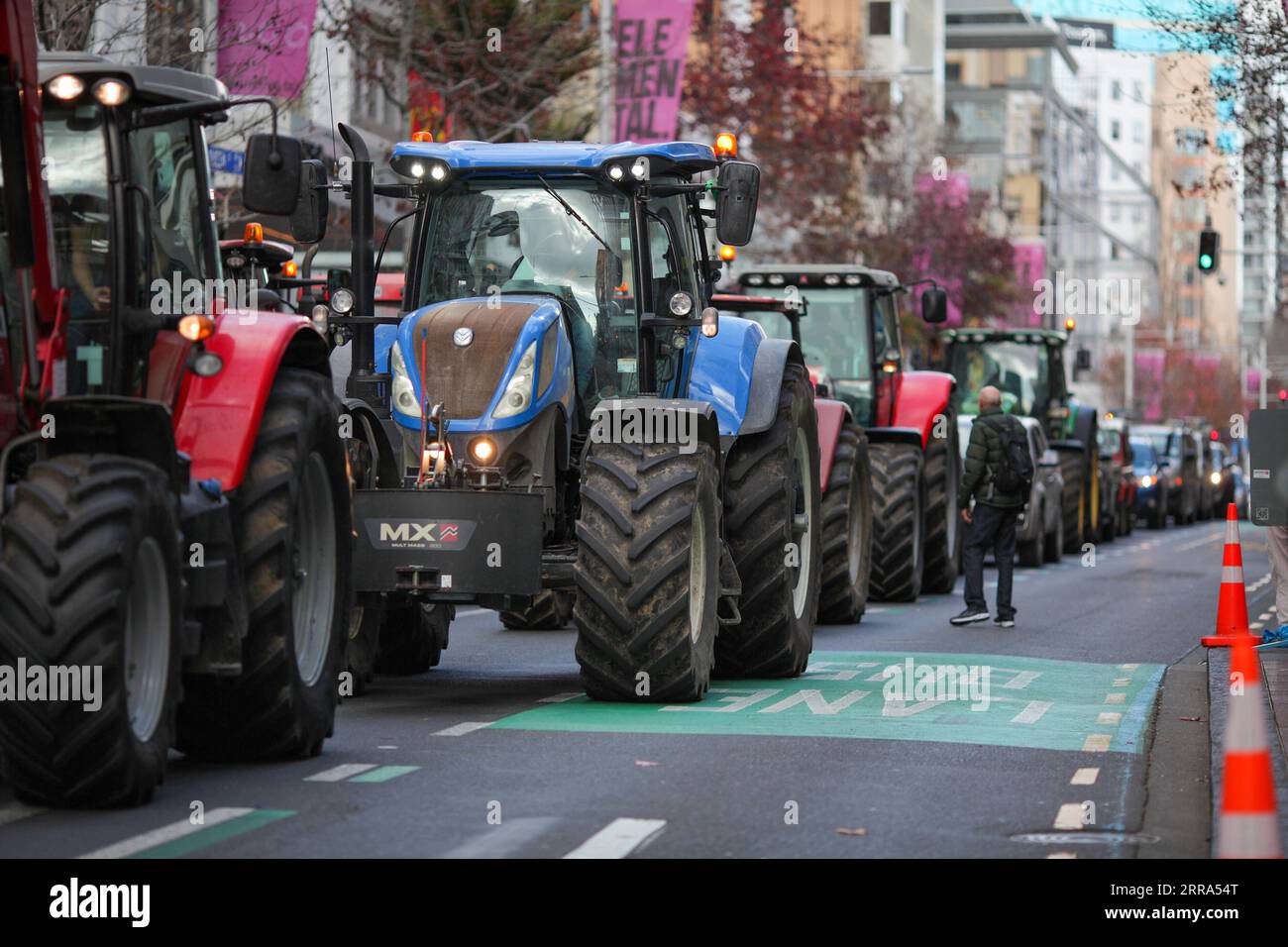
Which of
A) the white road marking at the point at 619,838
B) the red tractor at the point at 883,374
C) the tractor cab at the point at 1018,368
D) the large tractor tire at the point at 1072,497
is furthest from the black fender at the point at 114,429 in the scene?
the tractor cab at the point at 1018,368

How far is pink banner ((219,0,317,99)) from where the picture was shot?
22.5m

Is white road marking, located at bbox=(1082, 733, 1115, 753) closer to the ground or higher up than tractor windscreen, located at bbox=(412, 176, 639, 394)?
closer to the ground

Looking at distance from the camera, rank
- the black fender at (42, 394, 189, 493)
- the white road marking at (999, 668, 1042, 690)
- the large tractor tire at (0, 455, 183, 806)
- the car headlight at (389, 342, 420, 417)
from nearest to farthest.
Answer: the large tractor tire at (0, 455, 183, 806)
the black fender at (42, 394, 189, 493)
the car headlight at (389, 342, 420, 417)
the white road marking at (999, 668, 1042, 690)

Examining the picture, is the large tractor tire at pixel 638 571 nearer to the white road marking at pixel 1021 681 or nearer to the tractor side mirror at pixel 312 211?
the tractor side mirror at pixel 312 211

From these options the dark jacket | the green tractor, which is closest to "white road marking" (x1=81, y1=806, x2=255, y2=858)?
the dark jacket

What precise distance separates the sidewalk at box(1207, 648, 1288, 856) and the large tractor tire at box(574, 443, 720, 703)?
2710mm

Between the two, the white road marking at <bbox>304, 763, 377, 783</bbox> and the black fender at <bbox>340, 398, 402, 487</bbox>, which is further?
the black fender at <bbox>340, 398, 402, 487</bbox>

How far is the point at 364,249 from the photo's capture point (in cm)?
1366

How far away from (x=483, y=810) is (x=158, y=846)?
1.46 meters

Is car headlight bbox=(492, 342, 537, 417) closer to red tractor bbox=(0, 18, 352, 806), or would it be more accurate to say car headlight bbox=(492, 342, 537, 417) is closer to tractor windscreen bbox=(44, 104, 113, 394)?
red tractor bbox=(0, 18, 352, 806)

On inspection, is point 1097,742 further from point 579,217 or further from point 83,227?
point 83,227
